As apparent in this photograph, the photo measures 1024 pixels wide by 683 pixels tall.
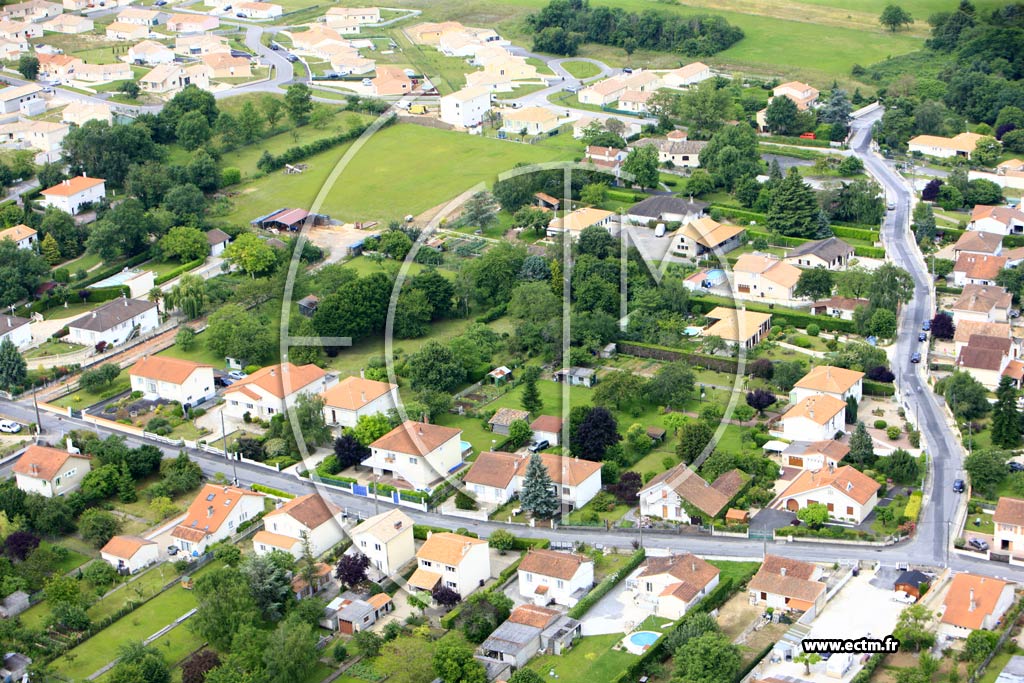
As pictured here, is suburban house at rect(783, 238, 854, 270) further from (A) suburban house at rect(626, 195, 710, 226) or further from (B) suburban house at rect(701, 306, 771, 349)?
(A) suburban house at rect(626, 195, 710, 226)

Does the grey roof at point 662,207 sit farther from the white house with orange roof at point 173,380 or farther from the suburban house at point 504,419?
the white house with orange roof at point 173,380

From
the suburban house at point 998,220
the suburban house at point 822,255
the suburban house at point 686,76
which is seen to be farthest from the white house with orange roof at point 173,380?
the suburban house at point 686,76

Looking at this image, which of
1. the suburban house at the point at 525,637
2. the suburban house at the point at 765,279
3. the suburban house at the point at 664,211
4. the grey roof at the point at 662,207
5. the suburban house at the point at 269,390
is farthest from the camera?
the grey roof at the point at 662,207

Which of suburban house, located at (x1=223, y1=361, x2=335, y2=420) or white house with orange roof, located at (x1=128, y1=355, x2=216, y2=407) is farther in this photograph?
white house with orange roof, located at (x1=128, y1=355, x2=216, y2=407)

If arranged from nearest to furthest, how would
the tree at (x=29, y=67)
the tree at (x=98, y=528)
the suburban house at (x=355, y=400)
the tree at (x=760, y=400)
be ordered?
the tree at (x=98, y=528) < the tree at (x=760, y=400) < the suburban house at (x=355, y=400) < the tree at (x=29, y=67)

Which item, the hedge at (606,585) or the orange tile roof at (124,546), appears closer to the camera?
the hedge at (606,585)

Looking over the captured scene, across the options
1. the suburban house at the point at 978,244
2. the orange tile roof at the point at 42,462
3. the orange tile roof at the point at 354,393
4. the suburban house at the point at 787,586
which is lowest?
the orange tile roof at the point at 42,462

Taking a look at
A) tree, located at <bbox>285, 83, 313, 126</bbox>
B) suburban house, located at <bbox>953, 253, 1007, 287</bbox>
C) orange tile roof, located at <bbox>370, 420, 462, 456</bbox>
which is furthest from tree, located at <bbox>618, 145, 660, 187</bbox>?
orange tile roof, located at <bbox>370, 420, 462, 456</bbox>
